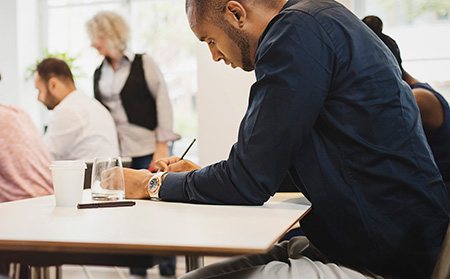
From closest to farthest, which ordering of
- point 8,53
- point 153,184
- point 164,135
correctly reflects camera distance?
point 153,184
point 164,135
point 8,53

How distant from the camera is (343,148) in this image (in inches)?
49.2

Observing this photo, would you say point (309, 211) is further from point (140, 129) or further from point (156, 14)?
point (156, 14)

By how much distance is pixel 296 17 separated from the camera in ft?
4.16

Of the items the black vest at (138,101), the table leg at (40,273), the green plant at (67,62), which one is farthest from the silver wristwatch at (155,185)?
the green plant at (67,62)

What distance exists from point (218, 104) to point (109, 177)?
211 centimetres

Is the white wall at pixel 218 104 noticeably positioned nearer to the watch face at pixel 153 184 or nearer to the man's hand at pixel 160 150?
the man's hand at pixel 160 150

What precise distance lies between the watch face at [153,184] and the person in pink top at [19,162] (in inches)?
41.9

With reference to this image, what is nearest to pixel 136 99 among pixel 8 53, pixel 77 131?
pixel 77 131

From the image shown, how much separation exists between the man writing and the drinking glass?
11.9 inches

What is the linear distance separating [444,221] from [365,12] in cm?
420

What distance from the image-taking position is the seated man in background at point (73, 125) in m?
3.20

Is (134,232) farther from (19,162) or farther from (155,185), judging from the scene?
(19,162)

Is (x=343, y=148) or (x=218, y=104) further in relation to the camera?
(x=218, y=104)

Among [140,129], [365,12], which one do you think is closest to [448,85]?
[365,12]
